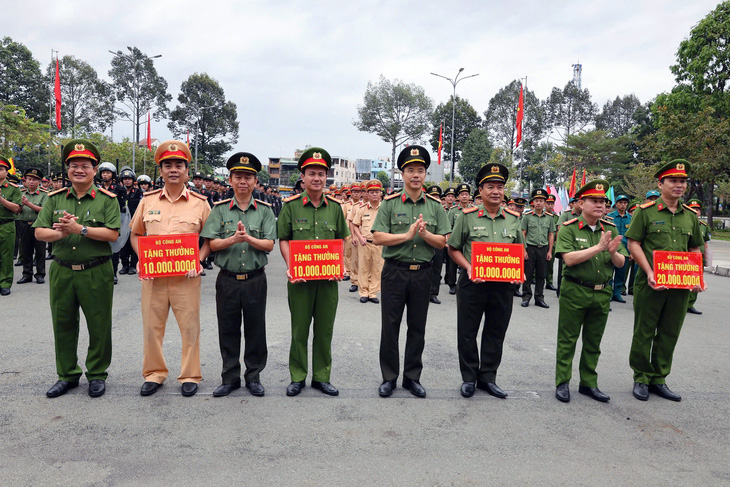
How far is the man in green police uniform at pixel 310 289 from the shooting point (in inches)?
170

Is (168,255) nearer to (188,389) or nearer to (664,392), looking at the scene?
(188,389)

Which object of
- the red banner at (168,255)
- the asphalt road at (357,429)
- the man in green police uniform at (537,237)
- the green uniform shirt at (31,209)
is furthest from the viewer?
the green uniform shirt at (31,209)

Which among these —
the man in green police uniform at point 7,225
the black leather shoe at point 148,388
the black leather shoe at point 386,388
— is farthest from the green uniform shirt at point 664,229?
the man in green police uniform at point 7,225

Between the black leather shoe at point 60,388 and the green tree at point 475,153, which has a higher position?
the green tree at point 475,153

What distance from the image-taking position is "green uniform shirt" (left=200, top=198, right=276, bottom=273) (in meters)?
4.18

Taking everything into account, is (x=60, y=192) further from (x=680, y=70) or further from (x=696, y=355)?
(x=680, y=70)

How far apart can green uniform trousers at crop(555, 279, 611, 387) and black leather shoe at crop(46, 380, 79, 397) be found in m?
4.38

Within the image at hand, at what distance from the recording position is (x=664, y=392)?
177 inches

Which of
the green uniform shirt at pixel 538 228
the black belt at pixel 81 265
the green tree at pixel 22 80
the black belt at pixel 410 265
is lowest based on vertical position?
the black belt at pixel 81 265

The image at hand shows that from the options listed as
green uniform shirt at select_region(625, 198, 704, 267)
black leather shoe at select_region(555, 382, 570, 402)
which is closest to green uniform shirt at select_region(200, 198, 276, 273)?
black leather shoe at select_region(555, 382, 570, 402)

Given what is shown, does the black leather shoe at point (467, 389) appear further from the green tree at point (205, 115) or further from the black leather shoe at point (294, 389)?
the green tree at point (205, 115)

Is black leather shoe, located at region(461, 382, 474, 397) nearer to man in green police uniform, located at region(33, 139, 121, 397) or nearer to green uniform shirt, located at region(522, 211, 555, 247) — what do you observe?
man in green police uniform, located at region(33, 139, 121, 397)

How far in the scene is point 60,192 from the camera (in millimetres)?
4188

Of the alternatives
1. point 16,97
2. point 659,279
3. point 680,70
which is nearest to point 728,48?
point 680,70
